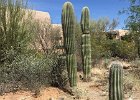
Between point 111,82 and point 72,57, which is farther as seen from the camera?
point 72,57

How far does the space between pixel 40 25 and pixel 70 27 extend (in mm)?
9092

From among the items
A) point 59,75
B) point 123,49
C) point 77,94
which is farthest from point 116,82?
point 123,49

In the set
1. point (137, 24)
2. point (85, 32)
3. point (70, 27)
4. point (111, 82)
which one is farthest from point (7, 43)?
point (137, 24)

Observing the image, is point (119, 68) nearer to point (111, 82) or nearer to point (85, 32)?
point (111, 82)

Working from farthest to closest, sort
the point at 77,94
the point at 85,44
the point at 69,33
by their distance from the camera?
1. the point at 85,44
2. the point at 69,33
3. the point at 77,94

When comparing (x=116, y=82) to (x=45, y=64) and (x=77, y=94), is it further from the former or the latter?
(x=45, y=64)

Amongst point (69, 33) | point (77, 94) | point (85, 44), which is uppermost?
point (69, 33)

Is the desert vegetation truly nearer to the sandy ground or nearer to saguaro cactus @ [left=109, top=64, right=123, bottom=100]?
the sandy ground

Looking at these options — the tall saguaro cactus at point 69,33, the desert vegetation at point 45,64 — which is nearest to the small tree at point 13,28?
the desert vegetation at point 45,64

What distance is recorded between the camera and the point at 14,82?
1198 cm

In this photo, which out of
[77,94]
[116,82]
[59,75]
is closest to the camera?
[116,82]

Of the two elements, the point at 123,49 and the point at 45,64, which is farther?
the point at 123,49

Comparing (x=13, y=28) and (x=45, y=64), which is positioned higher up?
(x=13, y=28)

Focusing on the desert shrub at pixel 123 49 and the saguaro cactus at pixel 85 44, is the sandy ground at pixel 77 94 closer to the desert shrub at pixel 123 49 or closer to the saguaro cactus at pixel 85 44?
the saguaro cactus at pixel 85 44
